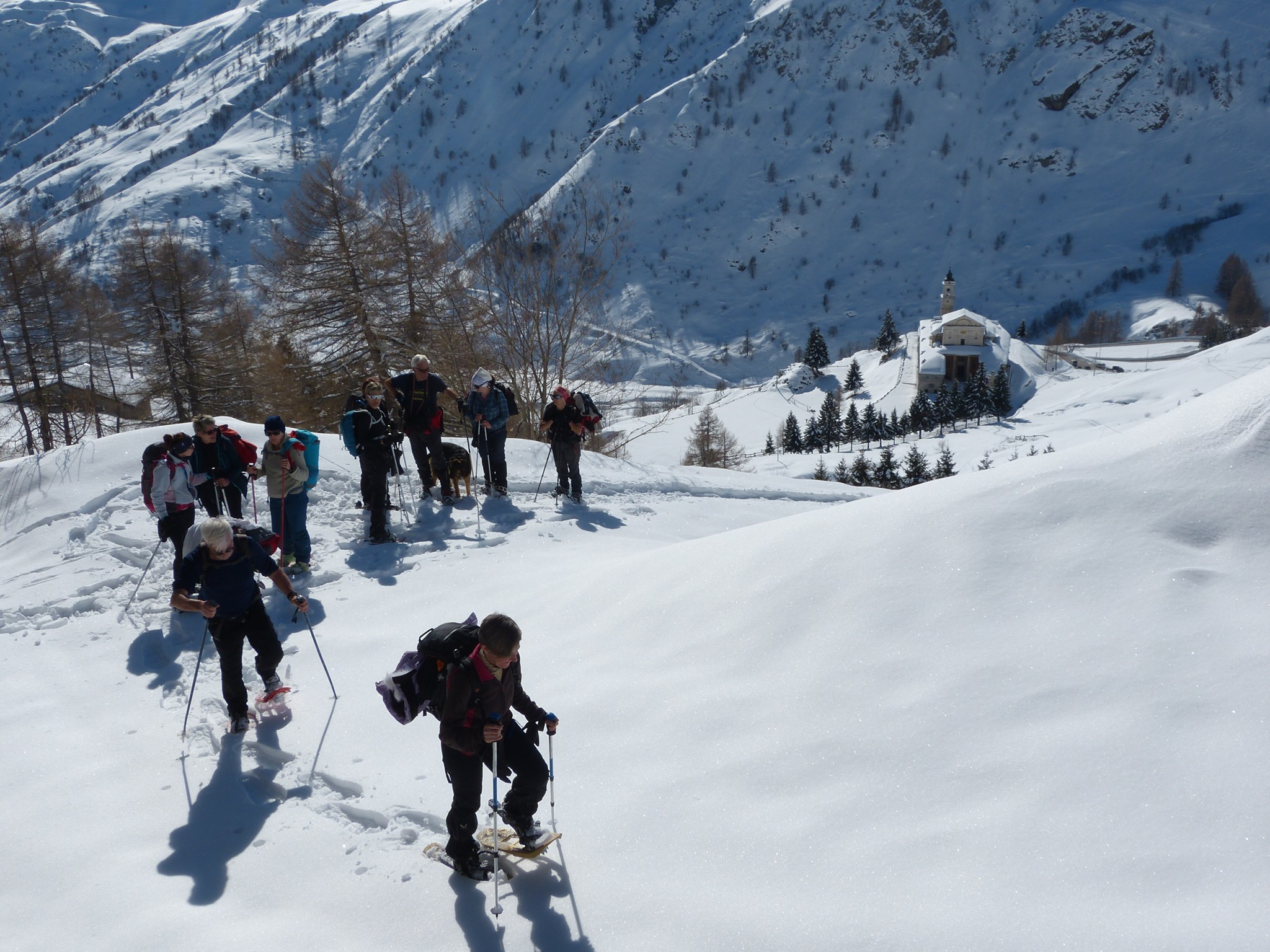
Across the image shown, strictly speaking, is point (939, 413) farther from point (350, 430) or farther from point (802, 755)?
point (802, 755)

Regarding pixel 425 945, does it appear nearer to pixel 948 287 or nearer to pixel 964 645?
pixel 964 645

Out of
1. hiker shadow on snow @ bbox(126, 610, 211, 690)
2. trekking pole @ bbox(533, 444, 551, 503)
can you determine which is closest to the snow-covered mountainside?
trekking pole @ bbox(533, 444, 551, 503)

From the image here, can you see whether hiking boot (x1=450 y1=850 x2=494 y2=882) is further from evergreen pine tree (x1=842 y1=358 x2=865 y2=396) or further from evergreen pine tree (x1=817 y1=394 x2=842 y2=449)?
evergreen pine tree (x1=842 y1=358 x2=865 y2=396)

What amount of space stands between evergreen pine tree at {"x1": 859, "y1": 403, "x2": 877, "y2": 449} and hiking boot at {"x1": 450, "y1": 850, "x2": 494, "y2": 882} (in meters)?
69.1

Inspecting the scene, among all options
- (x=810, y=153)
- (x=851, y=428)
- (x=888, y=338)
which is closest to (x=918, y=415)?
(x=851, y=428)

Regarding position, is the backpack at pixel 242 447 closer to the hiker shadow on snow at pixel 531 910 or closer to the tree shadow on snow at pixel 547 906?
the hiker shadow on snow at pixel 531 910

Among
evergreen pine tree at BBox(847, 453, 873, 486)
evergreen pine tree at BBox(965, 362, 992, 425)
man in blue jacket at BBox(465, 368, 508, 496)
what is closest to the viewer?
man in blue jacket at BBox(465, 368, 508, 496)

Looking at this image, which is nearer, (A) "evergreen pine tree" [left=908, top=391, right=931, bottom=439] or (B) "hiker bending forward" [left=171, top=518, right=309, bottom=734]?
(B) "hiker bending forward" [left=171, top=518, right=309, bottom=734]

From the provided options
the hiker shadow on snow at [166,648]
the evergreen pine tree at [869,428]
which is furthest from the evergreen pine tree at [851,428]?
the hiker shadow on snow at [166,648]

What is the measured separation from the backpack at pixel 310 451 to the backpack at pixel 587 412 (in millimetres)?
3771

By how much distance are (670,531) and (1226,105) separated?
19520 cm

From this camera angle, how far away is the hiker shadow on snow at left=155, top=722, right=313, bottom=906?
4.31 m

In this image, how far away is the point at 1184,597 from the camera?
4.20 m

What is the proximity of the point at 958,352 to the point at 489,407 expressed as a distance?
84069 mm
